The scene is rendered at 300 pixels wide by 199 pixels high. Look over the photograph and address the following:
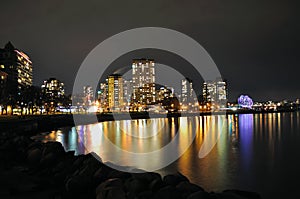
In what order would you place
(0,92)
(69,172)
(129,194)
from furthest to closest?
1. (0,92)
2. (69,172)
3. (129,194)

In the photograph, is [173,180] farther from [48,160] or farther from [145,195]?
[48,160]

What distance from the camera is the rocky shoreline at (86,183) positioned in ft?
31.3

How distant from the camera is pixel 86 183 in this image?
1203 cm

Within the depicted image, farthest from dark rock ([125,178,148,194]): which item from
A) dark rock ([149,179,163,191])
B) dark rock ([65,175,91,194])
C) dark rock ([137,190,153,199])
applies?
dark rock ([65,175,91,194])

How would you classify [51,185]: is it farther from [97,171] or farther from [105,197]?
[105,197]

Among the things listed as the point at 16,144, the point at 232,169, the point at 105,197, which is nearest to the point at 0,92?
the point at 16,144

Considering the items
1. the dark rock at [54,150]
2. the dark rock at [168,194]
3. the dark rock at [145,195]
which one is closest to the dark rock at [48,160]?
the dark rock at [54,150]

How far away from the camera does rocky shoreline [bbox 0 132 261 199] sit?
954cm

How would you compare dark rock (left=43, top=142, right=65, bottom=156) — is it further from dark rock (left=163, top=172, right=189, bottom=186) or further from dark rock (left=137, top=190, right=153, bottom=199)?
dark rock (left=137, top=190, right=153, bottom=199)

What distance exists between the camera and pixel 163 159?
86.9 feet

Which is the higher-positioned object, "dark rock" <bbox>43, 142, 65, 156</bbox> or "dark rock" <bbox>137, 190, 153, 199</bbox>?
"dark rock" <bbox>43, 142, 65, 156</bbox>

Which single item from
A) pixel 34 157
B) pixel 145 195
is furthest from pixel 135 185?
pixel 34 157

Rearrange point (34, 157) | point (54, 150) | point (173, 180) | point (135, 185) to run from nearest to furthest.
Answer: point (135, 185)
point (173, 180)
point (54, 150)
point (34, 157)

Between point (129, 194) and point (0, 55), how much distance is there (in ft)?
546
